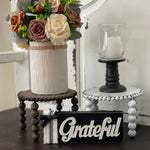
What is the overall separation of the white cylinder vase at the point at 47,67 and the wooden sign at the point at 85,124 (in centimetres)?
11

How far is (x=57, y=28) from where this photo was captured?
0.87m

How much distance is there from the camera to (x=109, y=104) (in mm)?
1103

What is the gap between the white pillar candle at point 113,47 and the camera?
0.98 metres

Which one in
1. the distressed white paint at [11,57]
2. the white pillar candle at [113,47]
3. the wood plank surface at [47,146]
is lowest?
the wood plank surface at [47,146]

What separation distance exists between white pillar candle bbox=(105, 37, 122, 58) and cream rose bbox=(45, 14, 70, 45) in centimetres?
16

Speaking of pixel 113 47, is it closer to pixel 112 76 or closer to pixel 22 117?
pixel 112 76

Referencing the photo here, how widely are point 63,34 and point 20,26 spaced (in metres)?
0.13

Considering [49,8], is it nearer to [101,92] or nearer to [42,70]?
[42,70]

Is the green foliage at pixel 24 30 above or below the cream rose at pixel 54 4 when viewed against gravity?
below

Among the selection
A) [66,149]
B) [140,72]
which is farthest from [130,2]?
[66,149]

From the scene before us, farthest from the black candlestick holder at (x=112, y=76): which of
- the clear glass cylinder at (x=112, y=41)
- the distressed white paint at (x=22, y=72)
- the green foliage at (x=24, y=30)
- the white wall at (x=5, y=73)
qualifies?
the white wall at (x=5, y=73)

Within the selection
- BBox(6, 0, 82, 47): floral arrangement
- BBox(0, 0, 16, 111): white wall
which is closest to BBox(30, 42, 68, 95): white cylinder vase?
BBox(6, 0, 82, 47): floral arrangement

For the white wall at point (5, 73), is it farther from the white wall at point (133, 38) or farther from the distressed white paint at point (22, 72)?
the white wall at point (133, 38)

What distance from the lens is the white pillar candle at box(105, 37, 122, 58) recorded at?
978mm
